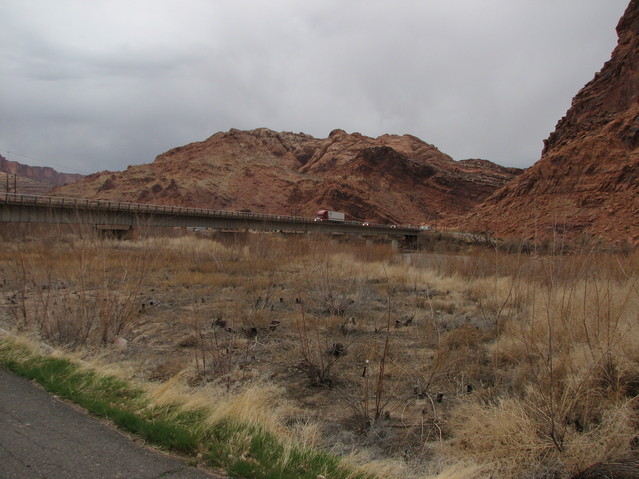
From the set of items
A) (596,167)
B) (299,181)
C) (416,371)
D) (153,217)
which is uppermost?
(596,167)

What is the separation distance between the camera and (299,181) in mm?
99938

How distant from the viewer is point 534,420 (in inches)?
162

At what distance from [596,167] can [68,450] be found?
56102mm

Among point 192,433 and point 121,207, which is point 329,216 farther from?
point 192,433

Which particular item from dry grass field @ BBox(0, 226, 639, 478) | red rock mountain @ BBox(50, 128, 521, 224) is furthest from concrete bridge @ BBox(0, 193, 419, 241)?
red rock mountain @ BBox(50, 128, 521, 224)

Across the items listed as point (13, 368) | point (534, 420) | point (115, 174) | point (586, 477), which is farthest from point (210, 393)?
point (115, 174)

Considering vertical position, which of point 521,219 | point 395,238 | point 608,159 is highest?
point 608,159

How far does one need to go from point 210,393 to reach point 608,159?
5513cm

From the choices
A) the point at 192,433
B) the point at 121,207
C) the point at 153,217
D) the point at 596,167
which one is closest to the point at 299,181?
the point at 153,217

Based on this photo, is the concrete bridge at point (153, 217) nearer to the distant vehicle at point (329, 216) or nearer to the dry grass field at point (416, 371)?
the distant vehicle at point (329, 216)

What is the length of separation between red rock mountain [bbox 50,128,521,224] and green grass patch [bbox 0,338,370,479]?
281ft

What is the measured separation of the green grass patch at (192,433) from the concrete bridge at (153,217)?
10.6 m

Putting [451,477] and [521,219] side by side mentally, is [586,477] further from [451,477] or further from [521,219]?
[521,219]

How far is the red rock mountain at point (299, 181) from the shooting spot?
Answer: 92188 mm
